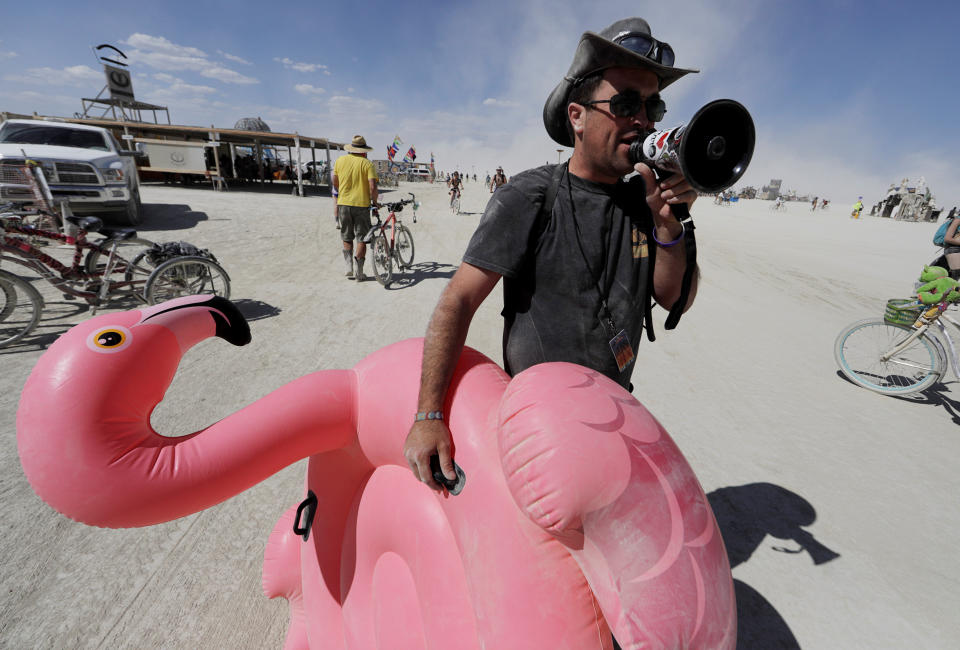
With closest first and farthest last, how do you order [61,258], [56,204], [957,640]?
1. [957,640]
2. [61,258]
3. [56,204]

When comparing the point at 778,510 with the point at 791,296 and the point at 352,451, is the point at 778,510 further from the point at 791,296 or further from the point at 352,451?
the point at 791,296

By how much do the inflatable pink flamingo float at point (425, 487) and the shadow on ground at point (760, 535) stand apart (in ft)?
5.77

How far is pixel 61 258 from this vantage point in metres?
6.90

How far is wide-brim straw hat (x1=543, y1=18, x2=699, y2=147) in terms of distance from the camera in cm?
118

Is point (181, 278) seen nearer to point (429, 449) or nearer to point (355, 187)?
point (355, 187)

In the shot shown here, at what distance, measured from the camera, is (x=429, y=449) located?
1006 mm

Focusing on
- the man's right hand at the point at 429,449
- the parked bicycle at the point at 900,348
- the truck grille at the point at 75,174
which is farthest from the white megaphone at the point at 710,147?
the truck grille at the point at 75,174

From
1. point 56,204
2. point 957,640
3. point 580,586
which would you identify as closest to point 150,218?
point 56,204

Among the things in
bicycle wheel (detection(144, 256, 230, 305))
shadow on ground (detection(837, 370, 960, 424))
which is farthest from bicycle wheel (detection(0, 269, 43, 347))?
shadow on ground (detection(837, 370, 960, 424))

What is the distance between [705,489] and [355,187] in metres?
5.98

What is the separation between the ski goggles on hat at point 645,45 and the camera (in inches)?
47.6

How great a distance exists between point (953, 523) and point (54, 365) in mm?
4692

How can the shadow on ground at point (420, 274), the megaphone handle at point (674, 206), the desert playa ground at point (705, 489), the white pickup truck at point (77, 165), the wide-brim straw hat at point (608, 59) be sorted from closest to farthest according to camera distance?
the megaphone handle at point (674, 206)
the wide-brim straw hat at point (608, 59)
the desert playa ground at point (705, 489)
the shadow on ground at point (420, 274)
the white pickup truck at point (77, 165)

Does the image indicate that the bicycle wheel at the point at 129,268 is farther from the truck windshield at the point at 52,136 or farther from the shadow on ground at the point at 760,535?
the shadow on ground at the point at 760,535
